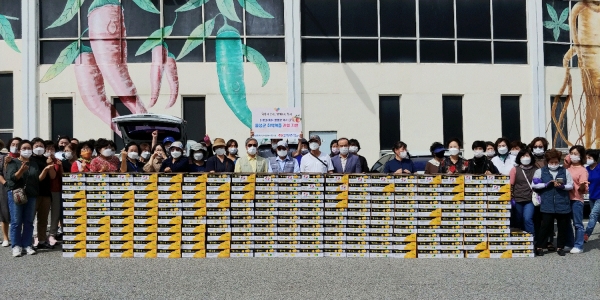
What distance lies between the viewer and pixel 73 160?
13.3m

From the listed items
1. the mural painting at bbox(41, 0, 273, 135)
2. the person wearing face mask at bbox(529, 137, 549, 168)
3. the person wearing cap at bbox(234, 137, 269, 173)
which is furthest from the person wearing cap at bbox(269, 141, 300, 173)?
the mural painting at bbox(41, 0, 273, 135)

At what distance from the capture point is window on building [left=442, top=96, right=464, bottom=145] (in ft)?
87.5

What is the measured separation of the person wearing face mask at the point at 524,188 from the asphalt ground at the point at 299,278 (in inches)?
30.9

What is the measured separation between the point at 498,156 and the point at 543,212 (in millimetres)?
1651

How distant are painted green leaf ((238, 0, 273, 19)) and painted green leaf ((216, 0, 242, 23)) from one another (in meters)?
0.41

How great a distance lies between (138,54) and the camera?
25516 millimetres

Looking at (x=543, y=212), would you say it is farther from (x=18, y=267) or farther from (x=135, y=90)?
(x=135, y=90)

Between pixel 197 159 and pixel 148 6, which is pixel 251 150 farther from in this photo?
pixel 148 6

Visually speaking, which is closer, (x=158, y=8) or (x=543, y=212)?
(x=543, y=212)

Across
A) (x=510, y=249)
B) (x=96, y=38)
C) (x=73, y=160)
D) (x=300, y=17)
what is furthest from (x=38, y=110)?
(x=510, y=249)

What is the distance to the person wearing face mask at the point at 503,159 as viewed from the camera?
1299 cm

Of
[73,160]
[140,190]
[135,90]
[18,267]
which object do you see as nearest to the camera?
[18,267]

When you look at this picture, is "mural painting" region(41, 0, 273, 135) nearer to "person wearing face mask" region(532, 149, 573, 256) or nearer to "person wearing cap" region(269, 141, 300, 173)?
"person wearing cap" region(269, 141, 300, 173)

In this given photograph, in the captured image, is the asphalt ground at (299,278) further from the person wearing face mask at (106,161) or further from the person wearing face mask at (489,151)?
the person wearing face mask at (489,151)
